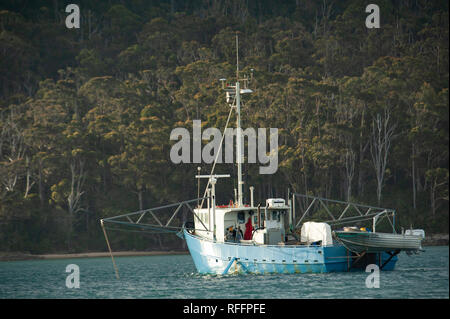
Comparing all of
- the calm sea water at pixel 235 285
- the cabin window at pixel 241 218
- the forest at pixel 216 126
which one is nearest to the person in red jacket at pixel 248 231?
the cabin window at pixel 241 218

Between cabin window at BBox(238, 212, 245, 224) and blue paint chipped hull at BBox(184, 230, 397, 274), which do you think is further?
cabin window at BBox(238, 212, 245, 224)

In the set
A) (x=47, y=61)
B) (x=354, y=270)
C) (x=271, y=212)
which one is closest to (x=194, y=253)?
(x=271, y=212)

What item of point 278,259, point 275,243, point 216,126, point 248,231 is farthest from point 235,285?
point 216,126

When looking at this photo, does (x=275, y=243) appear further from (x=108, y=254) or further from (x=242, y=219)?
(x=108, y=254)

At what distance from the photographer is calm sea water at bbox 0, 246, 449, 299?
3688cm

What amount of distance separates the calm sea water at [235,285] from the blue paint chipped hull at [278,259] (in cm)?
46

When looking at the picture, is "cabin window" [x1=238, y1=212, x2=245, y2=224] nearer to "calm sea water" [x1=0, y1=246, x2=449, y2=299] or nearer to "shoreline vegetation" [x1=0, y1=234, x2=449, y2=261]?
"calm sea water" [x1=0, y1=246, x2=449, y2=299]

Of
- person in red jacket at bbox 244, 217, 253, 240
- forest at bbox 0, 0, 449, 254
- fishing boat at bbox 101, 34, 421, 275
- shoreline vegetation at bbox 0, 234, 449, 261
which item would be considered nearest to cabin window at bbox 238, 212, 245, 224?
fishing boat at bbox 101, 34, 421, 275

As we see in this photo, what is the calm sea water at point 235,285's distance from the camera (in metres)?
36.9

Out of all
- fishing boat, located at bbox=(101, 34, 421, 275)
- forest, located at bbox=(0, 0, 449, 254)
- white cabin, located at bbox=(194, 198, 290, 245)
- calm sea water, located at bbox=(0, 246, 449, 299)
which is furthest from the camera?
forest, located at bbox=(0, 0, 449, 254)

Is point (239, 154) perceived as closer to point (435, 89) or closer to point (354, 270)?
point (354, 270)

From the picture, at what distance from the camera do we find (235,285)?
40812mm

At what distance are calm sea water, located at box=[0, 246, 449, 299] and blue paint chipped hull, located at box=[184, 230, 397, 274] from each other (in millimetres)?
463

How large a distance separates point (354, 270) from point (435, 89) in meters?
53.4
